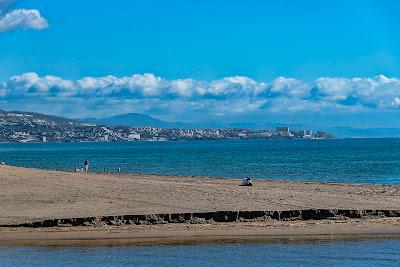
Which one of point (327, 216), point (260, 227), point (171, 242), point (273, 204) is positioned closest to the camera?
point (171, 242)

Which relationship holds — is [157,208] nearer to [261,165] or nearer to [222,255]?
[222,255]

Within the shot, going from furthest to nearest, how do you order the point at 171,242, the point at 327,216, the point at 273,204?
the point at 273,204 → the point at 327,216 → the point at 171,242

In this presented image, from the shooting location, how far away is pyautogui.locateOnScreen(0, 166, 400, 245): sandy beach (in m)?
24.2

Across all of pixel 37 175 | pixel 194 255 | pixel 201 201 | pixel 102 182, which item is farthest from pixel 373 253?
pixel 37 175

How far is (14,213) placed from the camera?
27672mm

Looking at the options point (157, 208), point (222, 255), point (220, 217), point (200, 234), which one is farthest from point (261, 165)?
point (222, 255)

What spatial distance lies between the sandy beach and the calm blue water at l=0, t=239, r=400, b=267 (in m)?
1.19

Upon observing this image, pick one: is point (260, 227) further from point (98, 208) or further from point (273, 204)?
point (98, 208)

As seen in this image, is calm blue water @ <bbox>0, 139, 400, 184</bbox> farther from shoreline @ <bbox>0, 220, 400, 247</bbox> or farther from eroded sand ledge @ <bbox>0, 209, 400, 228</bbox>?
shoreline @ <bbox>0, 220, 400, 247</bbox>

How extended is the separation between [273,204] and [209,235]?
214 inches

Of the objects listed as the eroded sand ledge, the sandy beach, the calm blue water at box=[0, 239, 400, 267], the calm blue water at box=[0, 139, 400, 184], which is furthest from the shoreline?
the calm blue water at box=[0, 139, 400, 184]

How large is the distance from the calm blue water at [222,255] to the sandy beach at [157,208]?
1.19 m

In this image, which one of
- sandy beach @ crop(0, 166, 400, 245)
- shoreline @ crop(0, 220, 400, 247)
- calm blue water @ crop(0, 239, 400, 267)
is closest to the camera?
calm blue water @ crop(0, 239, 400, 267)

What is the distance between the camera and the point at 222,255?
21.3 m
